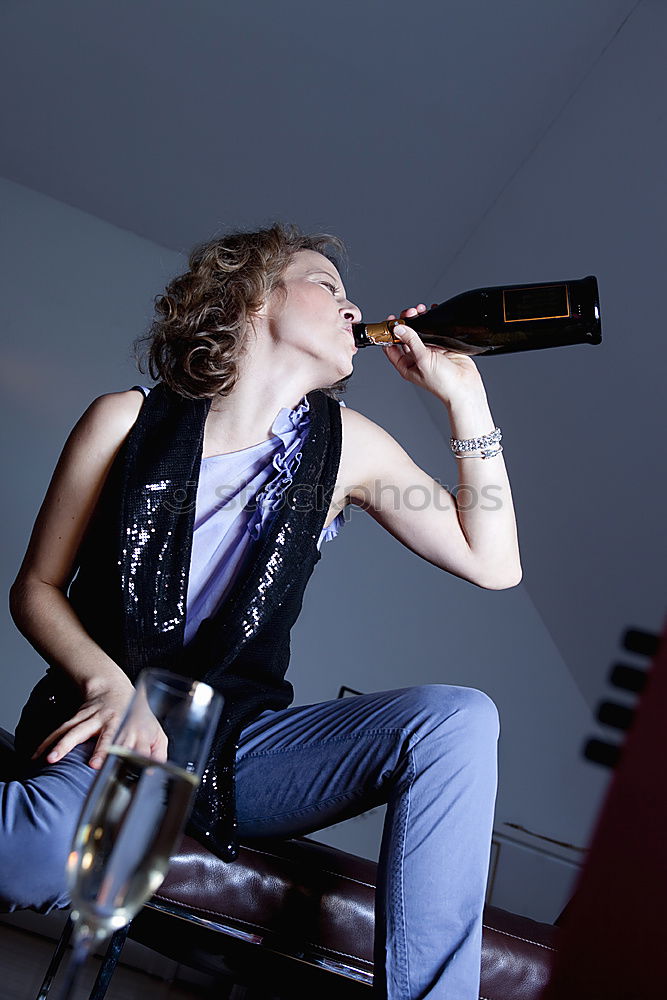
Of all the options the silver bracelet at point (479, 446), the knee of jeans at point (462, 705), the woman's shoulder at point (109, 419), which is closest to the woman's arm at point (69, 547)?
the woman's shoulder at point (109, 419)

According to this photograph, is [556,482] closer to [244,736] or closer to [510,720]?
[510,720]

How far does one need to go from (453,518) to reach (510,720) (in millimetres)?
2426

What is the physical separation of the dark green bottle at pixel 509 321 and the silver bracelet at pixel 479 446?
0.17 m

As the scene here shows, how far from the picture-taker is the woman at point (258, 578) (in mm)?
1005

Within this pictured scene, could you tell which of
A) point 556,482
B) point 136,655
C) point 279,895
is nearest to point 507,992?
point 279,895

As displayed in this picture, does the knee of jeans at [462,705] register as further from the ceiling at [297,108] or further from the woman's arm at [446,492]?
the ceiling at [297,108]

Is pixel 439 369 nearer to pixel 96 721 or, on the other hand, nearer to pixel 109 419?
pixel 109 419

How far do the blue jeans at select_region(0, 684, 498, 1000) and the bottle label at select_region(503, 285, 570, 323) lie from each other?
726mm

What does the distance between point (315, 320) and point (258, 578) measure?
1.49ft

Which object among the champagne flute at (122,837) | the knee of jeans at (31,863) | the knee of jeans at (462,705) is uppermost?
the knee of jeans at (462,705)

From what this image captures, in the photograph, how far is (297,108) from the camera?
2.99 m

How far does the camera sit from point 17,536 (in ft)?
10.2

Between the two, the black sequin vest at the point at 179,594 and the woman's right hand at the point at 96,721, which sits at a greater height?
the black sequin vest at the point at 179,594

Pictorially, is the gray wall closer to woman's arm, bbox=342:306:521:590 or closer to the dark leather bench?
woman's arm, bbox=342:306:521:590
